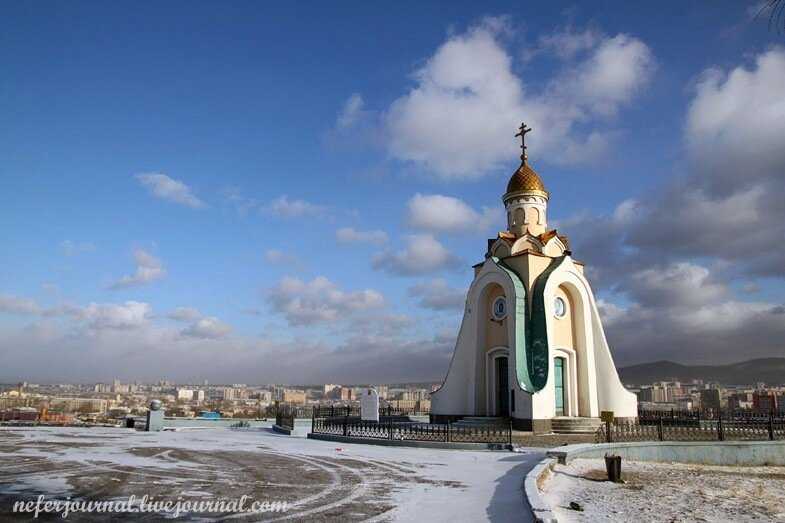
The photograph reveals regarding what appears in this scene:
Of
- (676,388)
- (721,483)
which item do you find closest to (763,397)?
(721,483)

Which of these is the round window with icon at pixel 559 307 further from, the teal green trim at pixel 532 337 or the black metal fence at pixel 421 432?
the black metal fence at pixel 421 432

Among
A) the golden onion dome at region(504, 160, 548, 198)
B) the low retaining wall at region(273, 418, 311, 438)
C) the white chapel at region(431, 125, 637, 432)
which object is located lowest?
the low retaining wall at region(273, 418, 311, 438)

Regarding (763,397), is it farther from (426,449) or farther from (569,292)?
(426,449)

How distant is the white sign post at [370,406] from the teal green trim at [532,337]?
5740 mm

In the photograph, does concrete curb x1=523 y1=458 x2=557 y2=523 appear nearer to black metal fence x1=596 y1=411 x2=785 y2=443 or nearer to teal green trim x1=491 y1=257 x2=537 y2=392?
black metal fence x1=596 y1=411 x2=785 y2=443

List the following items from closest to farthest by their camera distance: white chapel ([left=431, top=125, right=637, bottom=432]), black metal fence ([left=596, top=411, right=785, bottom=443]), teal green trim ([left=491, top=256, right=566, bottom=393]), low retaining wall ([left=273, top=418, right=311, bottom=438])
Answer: black metal fence ([left=596, top=411, right=785, bottom=443]), teal green trim ([left=491, top=256, right=566, bottom=393]), white chapel ([left=431, top=125, right=637, bottom=432]), low retaining wall ([left=273, top=418, right=311, bottom=438])

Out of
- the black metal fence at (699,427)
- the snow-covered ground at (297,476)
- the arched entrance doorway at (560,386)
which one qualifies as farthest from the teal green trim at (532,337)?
the snow-covered ground at (297,476)

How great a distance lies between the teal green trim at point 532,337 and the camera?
74.1ft

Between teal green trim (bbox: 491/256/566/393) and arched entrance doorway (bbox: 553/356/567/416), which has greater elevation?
teal green trim (bbox: 491/256/566/393)

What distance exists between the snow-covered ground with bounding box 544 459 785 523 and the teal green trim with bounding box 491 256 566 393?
821cm

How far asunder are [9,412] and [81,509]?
79.5 ft

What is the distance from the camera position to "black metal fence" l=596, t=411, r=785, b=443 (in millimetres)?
18828

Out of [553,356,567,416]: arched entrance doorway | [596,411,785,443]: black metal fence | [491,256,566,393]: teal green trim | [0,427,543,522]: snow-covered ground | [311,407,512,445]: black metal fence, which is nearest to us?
[0,427,543,522]: snow-covered ground

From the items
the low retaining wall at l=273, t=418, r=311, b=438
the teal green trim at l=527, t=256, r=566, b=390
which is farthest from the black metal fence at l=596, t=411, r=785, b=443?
the low retaining wall at l=273, t=418, r=311, b=438
